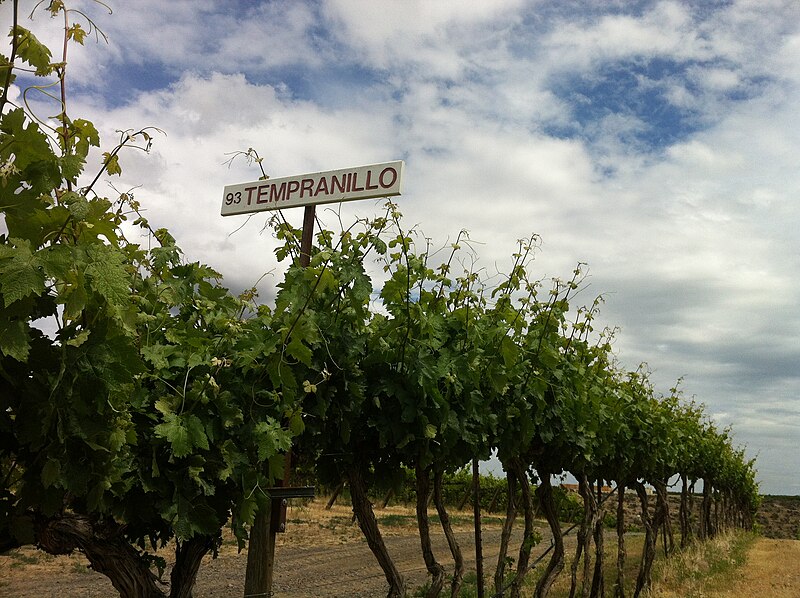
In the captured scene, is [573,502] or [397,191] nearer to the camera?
[397,191]

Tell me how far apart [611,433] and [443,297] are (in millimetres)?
3749

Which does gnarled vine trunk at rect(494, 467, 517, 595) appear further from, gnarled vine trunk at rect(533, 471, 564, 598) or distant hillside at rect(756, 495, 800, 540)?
distant hillside at rect(756, 495, 800, 540)

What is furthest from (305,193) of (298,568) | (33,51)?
(298,568)

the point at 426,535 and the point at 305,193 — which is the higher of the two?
the point at 305,193

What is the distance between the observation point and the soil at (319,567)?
8.98m

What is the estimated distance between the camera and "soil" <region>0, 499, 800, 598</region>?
898 centimetres

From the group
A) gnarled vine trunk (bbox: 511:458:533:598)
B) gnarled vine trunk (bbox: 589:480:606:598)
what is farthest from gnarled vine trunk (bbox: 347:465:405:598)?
gnarled vine trunk (bbox: 589:480:606:598)

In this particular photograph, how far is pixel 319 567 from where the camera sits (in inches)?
435

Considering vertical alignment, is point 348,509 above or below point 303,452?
below

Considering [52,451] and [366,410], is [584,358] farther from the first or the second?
[52,451]

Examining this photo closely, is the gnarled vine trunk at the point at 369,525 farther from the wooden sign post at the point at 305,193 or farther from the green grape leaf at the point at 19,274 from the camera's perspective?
the green grape leaf at the point at 19,274

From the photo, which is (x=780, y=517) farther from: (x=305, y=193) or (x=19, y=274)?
(x=19, y=274)

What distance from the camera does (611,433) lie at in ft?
22.7

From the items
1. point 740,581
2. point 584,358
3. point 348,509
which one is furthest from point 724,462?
point 584,358
